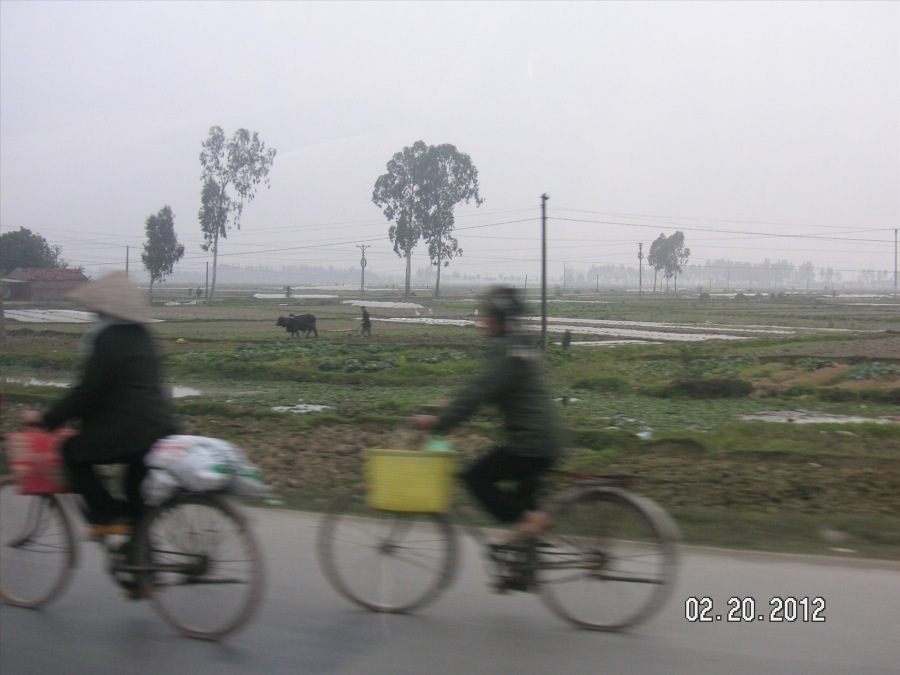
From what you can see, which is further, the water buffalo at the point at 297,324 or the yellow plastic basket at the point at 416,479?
the water buffalo at the point at 297,324

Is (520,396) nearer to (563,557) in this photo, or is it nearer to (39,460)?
(563,557)

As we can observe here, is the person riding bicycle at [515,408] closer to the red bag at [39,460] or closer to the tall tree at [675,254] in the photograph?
the red bag at [39,460]

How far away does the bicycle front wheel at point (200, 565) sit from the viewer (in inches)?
171

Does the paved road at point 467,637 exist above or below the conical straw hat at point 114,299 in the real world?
below

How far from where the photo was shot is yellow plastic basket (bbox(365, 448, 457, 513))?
14.8 feet

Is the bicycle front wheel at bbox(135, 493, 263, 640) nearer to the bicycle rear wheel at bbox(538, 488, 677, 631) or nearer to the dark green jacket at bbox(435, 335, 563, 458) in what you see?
the dark green jacket at bbox(435, 335, 563, 458)

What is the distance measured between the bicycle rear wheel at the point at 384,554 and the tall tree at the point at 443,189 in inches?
2386

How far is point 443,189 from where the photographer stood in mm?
66750

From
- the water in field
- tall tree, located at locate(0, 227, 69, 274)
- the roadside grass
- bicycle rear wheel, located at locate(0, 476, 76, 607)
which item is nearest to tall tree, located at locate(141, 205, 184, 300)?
tall tree, located at locate(0, 227, 69, 274)

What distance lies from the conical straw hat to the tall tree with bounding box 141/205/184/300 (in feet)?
179

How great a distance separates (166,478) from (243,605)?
0.77 m

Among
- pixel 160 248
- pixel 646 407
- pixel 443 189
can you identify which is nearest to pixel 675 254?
pixel 443 189

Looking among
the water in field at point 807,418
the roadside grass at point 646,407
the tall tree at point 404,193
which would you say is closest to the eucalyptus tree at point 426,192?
the tall tree at point 404,193
